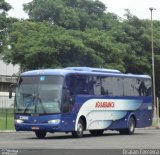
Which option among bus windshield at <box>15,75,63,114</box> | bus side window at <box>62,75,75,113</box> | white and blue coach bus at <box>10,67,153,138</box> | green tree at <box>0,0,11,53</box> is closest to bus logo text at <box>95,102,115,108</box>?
white and blue coach bus at <box>10,67,153,138</box>

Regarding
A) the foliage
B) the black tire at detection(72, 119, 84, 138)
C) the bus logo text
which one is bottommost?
the black tire at detection(72, 119, 84, 138)

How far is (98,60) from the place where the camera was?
52000 mm

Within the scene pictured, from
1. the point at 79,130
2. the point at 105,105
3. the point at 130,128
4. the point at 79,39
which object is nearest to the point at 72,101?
the point at 79,130

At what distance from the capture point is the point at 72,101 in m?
27.7

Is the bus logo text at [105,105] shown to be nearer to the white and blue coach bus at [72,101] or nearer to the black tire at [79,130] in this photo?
the white and blue coach bus at [72,101]

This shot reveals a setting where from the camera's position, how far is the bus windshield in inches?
1064

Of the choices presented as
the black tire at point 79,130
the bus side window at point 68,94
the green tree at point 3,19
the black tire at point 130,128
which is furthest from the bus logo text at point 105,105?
the green tree at point 3,19

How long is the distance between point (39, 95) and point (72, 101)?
5.18 ft

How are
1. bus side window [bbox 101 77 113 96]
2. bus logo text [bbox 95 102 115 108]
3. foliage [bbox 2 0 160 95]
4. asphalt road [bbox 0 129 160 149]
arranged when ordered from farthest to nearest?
foliage [bbox 2 0 160 95] → bus side window [bbox 101 77 113 96] → bus logo text [bbox 95 102 115 108] → asphalt road [bbox 0 129 160 149]

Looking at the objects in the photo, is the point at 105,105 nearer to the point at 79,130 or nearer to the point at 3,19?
the point at 79,130

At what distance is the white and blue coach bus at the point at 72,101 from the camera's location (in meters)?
27.0

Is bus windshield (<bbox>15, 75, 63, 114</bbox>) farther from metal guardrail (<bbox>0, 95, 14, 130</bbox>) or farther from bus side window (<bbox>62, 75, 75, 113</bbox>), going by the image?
metal guardrail (<bbox>0, 95, 14, 130</bbox>)

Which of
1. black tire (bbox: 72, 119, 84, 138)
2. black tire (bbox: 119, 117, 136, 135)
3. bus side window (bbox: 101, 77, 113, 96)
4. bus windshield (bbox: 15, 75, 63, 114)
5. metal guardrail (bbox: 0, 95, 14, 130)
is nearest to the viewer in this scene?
bus windshield (bbox: 15, 75, 63, 114)

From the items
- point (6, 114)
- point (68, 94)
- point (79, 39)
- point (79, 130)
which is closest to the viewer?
point (68, 94)
